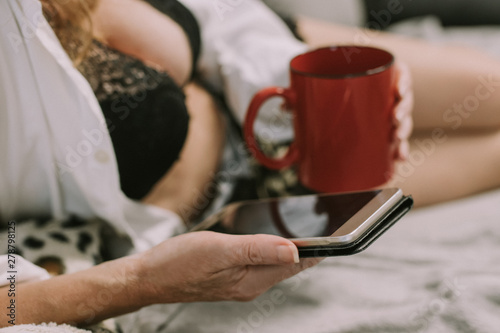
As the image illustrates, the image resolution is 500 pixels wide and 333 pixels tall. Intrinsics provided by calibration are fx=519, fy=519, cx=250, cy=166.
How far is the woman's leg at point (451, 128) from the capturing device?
75 centimetres

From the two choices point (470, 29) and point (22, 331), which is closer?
point (22, 331)

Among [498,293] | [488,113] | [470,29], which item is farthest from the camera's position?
[470,29]

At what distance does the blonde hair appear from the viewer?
2.07ft

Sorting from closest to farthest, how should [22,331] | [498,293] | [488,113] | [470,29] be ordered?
[22,331] < [498,293] < [488,113] < [470,29]

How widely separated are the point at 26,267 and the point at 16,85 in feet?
0.67

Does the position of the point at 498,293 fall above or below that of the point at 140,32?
below

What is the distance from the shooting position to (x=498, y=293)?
52 centimetres

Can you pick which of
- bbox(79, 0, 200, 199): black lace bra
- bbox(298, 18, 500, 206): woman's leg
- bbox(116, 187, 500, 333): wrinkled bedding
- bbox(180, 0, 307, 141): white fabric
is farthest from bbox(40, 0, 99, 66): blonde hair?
bbox(298, 18, 500, 206): woman's leg

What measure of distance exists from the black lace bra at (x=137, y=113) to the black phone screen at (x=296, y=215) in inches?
4.8

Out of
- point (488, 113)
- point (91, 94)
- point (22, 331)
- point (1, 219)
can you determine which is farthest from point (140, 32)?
point (488, 113)

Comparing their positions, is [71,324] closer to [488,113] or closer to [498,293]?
[498,293]

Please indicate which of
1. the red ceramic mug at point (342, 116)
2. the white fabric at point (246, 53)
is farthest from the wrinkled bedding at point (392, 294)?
the white fabric at point (246, 53)

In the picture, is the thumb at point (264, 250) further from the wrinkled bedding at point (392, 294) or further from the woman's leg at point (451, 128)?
the woman's leg at point (451, 128)

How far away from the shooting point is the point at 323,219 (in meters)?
0.52
